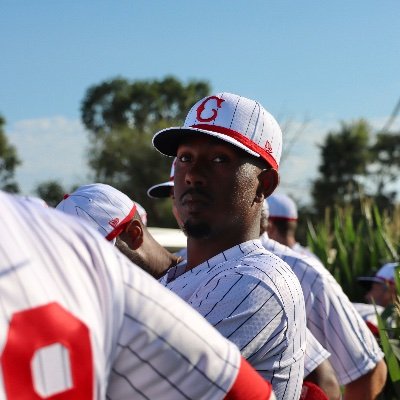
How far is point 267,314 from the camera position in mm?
2217

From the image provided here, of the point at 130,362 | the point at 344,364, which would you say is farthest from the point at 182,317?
the point at 344,364

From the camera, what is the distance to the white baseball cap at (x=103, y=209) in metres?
3.30

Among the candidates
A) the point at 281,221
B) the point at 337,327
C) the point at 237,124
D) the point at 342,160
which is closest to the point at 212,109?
the point at 237,124

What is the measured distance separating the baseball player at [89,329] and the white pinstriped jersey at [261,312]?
73cm

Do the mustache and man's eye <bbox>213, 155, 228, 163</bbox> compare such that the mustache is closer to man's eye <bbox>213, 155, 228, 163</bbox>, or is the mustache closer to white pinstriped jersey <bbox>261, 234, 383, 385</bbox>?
man's eye <bbox>213, 155, 228, 163</bbox>

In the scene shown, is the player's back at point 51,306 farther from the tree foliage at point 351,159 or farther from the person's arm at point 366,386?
the tree foliage at point 351,159

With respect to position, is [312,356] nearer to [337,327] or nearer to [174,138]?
[337,327]

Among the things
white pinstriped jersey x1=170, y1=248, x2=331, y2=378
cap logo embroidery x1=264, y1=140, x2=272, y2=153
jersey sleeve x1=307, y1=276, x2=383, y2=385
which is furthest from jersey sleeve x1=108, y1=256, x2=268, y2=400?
jersey sleeve x1=307, y1=276, x2=383, y2=385

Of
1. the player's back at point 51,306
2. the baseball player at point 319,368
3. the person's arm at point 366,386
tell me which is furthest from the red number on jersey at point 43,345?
the person's arm at point 366,386

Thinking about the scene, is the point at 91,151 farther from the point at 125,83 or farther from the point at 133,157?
the point at 125,83

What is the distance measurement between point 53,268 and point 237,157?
160cm

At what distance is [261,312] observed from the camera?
7.25ft

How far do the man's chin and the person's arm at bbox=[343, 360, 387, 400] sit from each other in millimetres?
1636

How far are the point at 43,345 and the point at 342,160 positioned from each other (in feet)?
121
